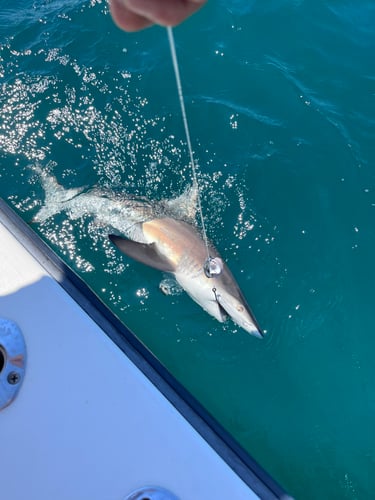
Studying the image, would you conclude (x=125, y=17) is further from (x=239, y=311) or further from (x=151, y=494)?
(x=239, y=311)

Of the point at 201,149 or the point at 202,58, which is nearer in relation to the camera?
the point at 201,149

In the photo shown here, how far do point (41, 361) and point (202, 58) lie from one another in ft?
15.0

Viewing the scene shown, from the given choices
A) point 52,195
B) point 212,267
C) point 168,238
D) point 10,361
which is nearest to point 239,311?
point 212,267

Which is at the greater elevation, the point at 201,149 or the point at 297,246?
the point at 201,149

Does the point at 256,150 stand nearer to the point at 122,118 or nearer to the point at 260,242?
the point at 260,242

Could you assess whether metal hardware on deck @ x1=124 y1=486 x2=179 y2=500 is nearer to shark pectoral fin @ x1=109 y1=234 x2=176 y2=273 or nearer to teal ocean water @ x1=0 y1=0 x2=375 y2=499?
teal ocean water @ x1=0 y1=0 x2=375 y2=499

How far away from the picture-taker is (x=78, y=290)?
2.76m

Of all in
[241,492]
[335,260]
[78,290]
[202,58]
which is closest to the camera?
[241,492]

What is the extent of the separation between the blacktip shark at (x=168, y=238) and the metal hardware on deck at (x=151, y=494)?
161 centimetres

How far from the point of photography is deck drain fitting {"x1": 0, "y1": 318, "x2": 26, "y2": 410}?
2.38 meters

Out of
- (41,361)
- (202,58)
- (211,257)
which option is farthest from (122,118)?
(41,361)

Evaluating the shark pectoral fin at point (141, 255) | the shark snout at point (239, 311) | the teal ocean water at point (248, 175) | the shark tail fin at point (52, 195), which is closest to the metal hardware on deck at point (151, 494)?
the shark snout at point (239, 311)

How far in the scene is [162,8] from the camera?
1.39 metres

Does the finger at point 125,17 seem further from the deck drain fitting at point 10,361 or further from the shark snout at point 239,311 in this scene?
the shark snout at point 239,311
